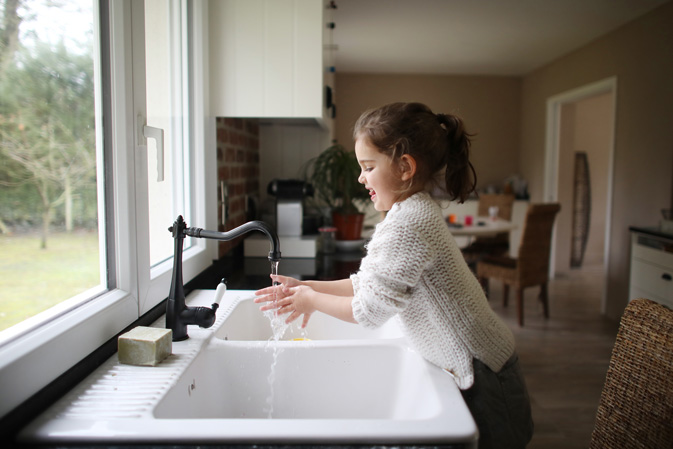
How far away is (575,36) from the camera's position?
4.86 metres

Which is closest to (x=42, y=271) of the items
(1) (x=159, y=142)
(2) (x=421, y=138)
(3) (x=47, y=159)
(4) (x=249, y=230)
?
(3) (x=47, y=159)

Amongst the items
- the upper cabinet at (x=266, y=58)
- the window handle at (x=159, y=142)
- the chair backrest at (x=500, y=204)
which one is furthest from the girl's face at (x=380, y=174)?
the chair backrest at (x=500, y=204)

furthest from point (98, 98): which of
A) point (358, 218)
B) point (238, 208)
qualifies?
point (358, 218)

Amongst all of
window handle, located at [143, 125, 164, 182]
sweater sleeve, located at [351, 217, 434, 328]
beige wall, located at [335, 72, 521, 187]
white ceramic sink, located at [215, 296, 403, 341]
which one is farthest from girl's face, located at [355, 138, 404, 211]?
beige wall, located at [335, 72, 521, 187]

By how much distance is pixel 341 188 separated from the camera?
2.61m

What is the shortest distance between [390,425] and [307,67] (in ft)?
4.97

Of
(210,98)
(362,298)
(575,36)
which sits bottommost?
(362,298)

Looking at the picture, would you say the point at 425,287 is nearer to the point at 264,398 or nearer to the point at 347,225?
the point at 264,398

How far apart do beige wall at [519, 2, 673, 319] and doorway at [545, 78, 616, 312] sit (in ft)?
2.20

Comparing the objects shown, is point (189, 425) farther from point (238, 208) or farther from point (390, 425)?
point (238, 208)

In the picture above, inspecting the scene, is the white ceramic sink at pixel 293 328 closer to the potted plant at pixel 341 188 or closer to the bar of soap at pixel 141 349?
the bar of soap at pixel 141 349

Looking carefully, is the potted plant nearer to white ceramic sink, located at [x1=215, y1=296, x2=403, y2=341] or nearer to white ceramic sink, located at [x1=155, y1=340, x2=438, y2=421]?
white ceramic sink, located at [x1=215, y1=296, x2=403, y2=341]

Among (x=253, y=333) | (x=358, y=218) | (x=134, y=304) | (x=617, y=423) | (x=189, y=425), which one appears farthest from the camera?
(x=358, y=218)

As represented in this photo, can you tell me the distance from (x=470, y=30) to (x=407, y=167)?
13.3 ft
